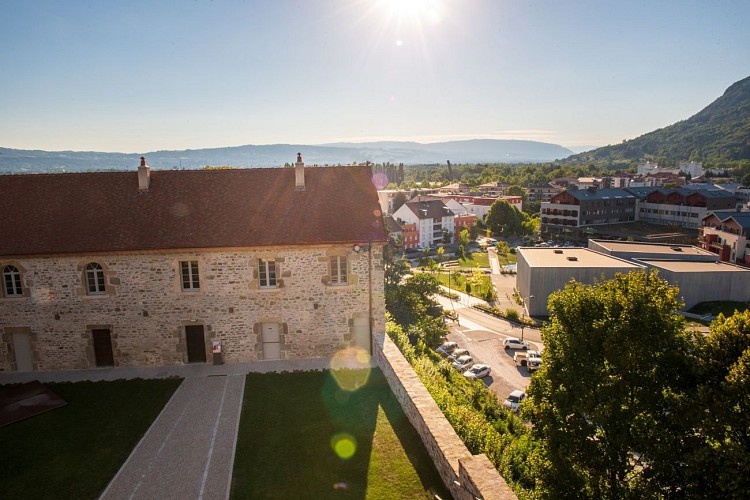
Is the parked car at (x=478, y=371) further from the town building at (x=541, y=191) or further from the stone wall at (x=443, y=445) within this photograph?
the town building at (x=541, y=191)

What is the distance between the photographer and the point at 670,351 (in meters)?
13.0

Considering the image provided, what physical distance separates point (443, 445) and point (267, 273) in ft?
41.3

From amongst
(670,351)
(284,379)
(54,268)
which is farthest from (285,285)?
(670,351)

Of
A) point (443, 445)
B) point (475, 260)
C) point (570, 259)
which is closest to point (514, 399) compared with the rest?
point (443, 445)

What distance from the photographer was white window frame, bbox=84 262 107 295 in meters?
22.8

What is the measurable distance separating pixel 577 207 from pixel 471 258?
3333 centimetres

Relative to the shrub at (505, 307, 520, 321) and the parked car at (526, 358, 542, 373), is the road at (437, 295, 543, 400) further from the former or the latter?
the shrub at (505, 307, 520, 321)

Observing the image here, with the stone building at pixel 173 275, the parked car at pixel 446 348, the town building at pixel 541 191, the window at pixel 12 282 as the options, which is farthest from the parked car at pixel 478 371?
the town building at pixel 541 191

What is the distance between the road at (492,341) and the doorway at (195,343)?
22.2m

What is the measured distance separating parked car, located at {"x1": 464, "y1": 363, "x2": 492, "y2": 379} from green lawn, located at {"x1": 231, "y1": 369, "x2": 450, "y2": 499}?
18.4 meters

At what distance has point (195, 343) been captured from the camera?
23.9 metres

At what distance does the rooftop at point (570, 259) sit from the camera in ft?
185

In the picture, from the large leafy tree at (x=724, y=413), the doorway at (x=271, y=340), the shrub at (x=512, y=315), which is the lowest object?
the shrub at (x=512, y=315)

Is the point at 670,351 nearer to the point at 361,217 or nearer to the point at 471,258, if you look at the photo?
the point at 361,217
